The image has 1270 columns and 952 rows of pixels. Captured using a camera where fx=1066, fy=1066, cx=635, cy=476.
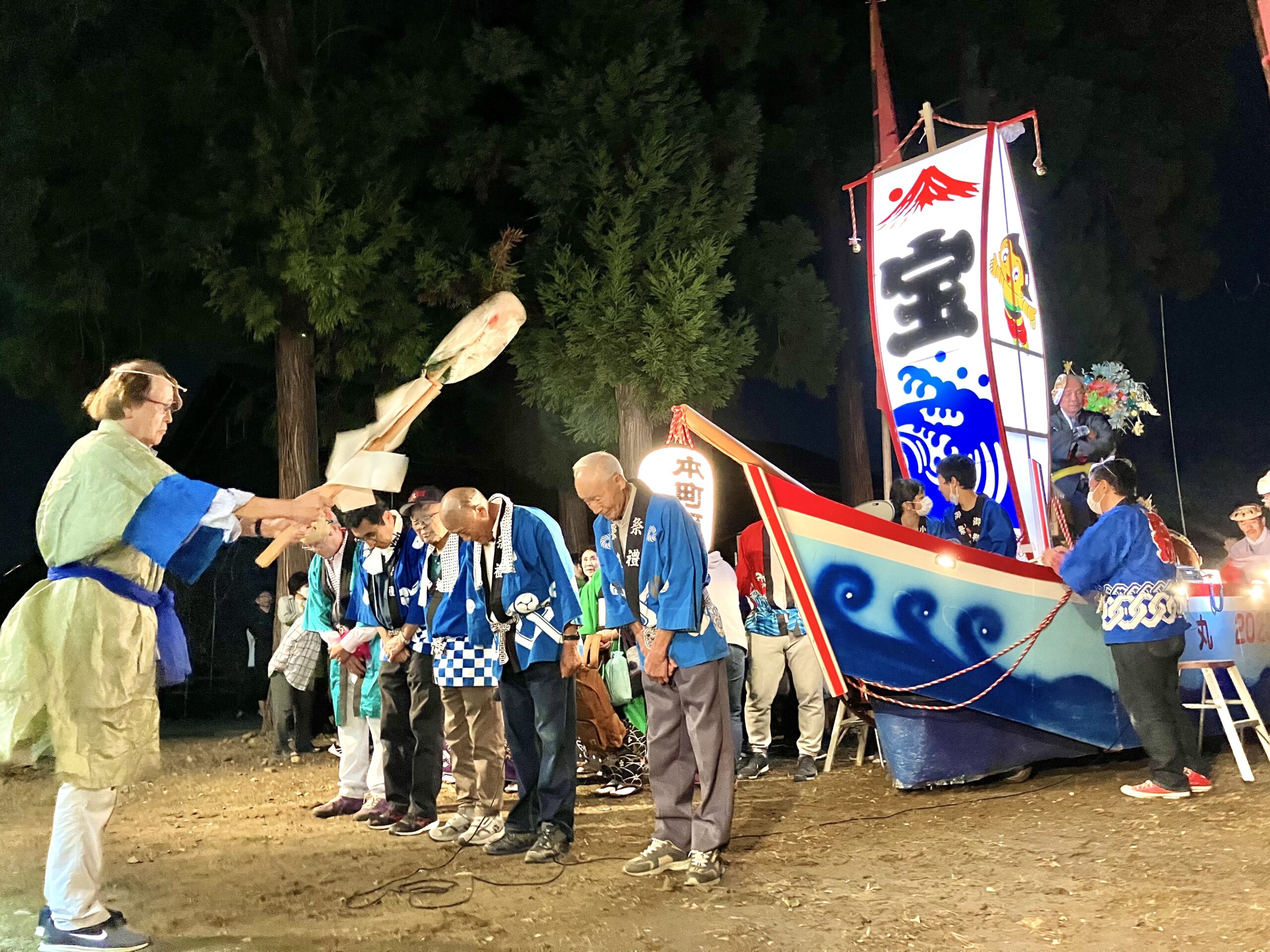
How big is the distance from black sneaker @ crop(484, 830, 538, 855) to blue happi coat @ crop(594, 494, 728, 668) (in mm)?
1227

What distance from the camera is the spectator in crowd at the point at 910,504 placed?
24.3 feet

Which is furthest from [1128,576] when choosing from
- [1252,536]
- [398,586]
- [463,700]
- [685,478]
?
[685,478]

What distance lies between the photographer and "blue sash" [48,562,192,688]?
380 cm

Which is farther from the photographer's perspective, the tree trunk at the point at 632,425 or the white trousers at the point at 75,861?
the tree trunk at the point at 632,425

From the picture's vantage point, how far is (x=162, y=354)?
1110cm

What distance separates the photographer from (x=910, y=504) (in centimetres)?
745

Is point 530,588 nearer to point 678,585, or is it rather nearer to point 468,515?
point 468,515

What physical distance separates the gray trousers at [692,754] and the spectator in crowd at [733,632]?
2.15 m

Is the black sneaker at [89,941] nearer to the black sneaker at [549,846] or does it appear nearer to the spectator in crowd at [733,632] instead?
the black sneaker at [549,846]

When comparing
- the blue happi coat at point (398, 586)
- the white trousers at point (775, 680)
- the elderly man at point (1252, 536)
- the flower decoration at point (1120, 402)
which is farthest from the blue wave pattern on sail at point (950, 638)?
the flower decoration at point (1120, 402)

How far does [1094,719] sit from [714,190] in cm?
612

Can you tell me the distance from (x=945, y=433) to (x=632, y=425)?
301cm

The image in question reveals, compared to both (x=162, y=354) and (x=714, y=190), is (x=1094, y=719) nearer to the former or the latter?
(x=714, y=190)

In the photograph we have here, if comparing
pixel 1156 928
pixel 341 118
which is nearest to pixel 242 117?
pixel 341 118
